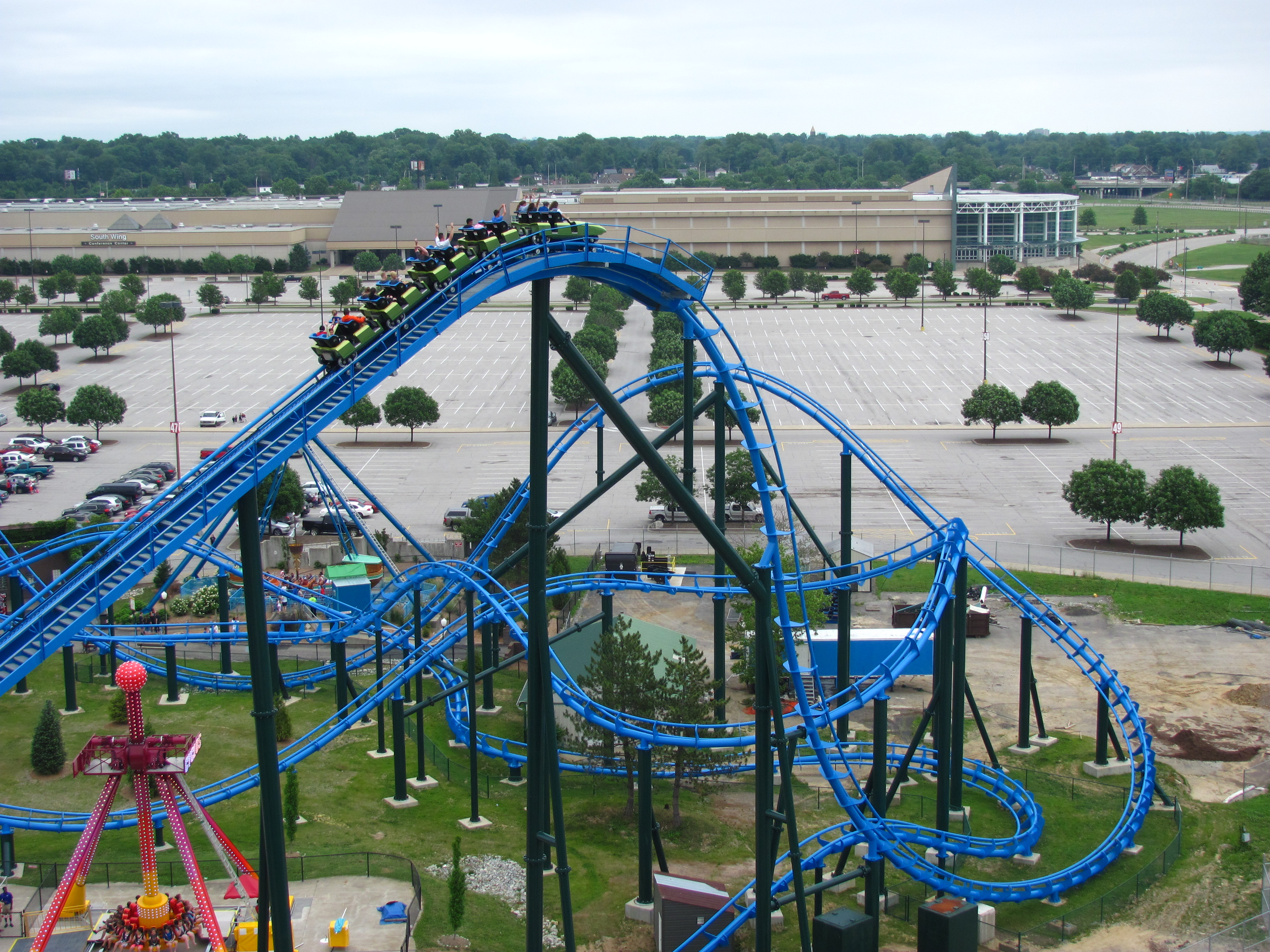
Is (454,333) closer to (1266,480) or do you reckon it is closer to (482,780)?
(1266,480)

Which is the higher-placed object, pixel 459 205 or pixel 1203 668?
pixel 459 205

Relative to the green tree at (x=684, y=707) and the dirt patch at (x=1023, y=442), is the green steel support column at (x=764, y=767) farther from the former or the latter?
the dirt patch at (x=1023, y=442)

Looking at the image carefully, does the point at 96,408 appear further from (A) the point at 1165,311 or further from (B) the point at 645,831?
(A) the point at 1165,311

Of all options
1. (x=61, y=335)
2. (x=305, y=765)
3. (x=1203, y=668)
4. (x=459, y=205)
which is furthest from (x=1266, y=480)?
Result: (x=459, y=205)

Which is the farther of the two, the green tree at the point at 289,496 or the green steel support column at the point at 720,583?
the green tree at the point at 289,496

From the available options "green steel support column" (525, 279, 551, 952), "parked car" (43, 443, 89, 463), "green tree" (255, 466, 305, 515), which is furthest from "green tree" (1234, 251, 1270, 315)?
"green steel support column" (525, 279, 551, 952)

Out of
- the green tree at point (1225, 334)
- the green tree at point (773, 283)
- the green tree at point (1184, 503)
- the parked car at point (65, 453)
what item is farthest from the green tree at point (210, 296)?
the green tree at point (1184, 503)
